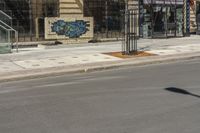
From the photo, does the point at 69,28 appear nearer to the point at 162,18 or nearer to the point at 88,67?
the point at 162,18

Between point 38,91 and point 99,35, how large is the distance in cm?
1551

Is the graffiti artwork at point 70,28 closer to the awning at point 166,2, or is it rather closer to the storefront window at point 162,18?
the storefront window at point 162,18

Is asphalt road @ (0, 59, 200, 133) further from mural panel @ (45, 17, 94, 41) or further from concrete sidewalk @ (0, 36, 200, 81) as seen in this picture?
mural panel @ (45, 17, 94, 41)

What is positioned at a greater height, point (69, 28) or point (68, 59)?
point (69, 28)

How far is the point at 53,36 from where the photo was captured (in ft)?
80.8

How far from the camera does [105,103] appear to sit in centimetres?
990

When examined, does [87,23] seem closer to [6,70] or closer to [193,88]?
[6,70]

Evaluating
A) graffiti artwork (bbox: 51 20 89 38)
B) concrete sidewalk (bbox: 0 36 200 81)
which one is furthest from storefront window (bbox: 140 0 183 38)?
concrete sidewalk (bbox: 0 36 200 81)

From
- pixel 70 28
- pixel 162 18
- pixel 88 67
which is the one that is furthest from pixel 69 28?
pixel 88 67

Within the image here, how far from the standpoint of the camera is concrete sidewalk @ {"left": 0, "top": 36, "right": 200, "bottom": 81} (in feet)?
50.5

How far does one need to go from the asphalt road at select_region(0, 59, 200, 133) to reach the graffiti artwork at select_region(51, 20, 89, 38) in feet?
32.9

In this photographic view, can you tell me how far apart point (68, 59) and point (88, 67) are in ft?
6.71

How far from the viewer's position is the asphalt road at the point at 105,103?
793 centimetres

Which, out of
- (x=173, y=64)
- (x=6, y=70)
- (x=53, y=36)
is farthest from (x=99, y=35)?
(x=6, y=70)
